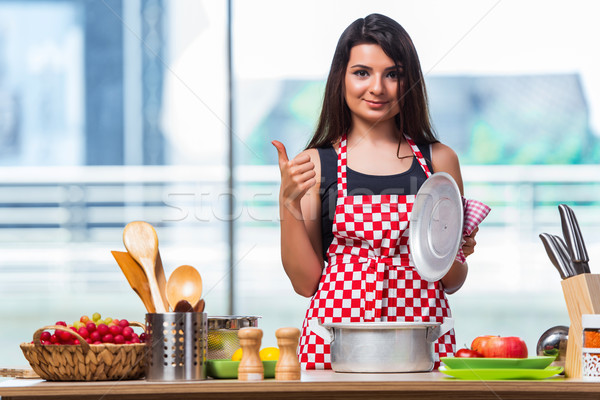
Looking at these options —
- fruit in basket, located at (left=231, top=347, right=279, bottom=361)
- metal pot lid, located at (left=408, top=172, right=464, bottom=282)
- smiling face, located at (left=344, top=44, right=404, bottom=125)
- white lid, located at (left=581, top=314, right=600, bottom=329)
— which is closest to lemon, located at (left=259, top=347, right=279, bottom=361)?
fruit in basket, located at (left=231, top=347, right=279, bottom=361)

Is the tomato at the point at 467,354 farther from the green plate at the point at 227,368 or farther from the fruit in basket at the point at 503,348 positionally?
the green plate at the point at 227,368

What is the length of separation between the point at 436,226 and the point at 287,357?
42 cm

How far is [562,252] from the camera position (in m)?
1.10

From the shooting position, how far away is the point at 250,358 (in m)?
0.97

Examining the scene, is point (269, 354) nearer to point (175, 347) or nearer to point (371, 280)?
point (175, 347)

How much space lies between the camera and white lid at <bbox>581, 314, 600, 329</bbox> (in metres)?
0.98

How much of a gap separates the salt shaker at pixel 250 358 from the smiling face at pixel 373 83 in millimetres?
629

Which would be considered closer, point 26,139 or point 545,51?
point 545,51

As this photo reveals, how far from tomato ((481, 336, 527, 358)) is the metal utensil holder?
1.27ft

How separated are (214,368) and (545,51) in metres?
2.74

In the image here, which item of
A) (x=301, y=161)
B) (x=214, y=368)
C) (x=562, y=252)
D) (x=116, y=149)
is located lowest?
(x=214, y=368)

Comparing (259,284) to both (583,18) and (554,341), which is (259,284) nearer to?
(583,18)

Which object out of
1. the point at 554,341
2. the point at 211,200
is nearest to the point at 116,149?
the point at 211,200

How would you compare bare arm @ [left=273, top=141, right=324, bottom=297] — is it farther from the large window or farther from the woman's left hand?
the large window
